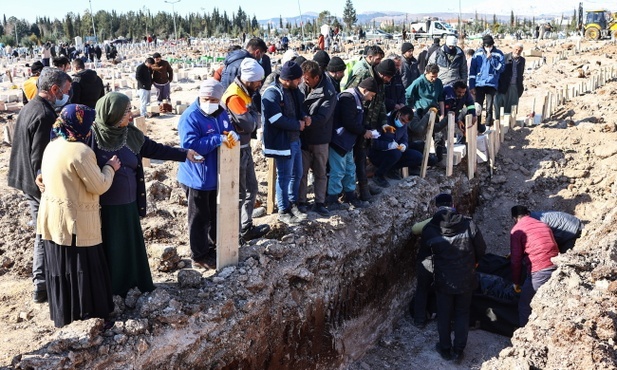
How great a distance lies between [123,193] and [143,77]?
8695 mm

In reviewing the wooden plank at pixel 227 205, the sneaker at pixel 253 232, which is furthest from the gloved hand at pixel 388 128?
Answer: the wooden plank at pixel 227 205

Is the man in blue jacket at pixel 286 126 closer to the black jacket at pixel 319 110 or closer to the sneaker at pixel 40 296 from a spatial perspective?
the black jacket at pixel 319 110

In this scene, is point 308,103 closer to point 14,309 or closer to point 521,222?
point 521,222

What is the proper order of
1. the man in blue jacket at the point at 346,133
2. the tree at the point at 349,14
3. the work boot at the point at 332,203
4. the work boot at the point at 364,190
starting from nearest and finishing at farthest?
the man in blue jacket at the point at 346,133 < the work boot at the point at 332,203 < the work boot at the point at 364,190 < the tree at the point at 349,14

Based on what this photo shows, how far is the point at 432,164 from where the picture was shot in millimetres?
8781

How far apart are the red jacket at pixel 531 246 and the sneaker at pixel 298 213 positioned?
2359 mm

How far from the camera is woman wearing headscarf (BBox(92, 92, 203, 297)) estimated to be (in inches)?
168

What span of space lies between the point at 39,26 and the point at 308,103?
59.2 meters

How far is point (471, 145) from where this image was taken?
29.7 ft

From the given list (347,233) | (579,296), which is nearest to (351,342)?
(347,233)

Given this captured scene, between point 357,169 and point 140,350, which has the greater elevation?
point 357,169

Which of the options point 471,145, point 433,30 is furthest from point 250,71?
point 433,30

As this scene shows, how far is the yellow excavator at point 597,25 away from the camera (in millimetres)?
37272

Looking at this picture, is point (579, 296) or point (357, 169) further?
point (357, 169)
